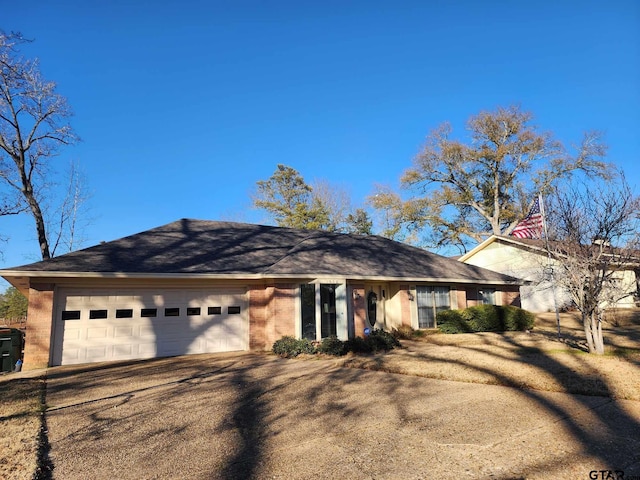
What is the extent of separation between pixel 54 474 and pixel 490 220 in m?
38.2

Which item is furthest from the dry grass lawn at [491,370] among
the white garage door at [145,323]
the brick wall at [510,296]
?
the brick wall at [510,296]

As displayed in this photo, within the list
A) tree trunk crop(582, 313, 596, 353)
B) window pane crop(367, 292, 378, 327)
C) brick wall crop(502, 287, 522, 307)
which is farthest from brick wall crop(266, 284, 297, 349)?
brick wall crop(502, 287, 522, 307)

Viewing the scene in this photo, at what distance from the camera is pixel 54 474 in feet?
14.2

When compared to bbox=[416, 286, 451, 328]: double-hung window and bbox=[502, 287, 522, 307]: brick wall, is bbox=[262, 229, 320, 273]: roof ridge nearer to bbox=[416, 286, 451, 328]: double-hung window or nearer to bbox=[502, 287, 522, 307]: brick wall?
bbox=[416, 286, 451, 328]: double-hung window

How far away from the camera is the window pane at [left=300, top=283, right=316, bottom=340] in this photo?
14.0 metres

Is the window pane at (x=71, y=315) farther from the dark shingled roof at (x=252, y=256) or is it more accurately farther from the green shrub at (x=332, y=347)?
the green shrub at (x=332, y=347)

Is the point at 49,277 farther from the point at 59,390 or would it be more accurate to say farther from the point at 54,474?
the point at 54,474

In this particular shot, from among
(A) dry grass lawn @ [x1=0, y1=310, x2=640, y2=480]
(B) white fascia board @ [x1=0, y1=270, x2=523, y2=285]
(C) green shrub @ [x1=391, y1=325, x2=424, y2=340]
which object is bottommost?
(A) dry grass lawn @ [x1=0, y1=310, x2=640, y2=480]

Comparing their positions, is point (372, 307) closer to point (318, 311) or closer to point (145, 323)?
point (318, 311)

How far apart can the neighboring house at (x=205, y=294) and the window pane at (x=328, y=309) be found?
0.04m

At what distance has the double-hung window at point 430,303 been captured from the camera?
18.0 m

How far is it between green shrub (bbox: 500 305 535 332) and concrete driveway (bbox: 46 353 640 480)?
10664mm

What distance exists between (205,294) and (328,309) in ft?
14.3

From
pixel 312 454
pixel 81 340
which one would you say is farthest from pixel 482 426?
pixel 81 340
